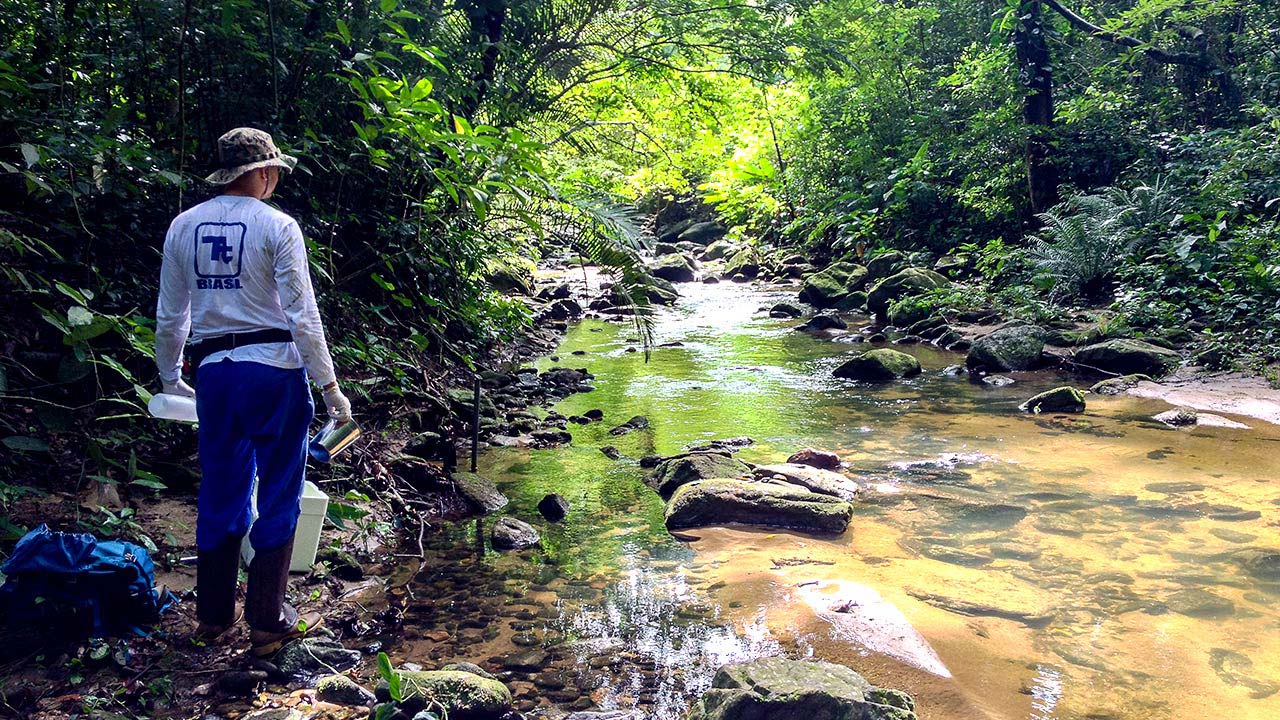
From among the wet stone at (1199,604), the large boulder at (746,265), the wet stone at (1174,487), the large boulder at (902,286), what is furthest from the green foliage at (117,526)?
the large boulder at (746,265)

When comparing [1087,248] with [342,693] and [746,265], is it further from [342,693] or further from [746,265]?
[342,693]

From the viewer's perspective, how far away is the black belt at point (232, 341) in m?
3.45

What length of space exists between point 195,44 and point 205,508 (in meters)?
3.04

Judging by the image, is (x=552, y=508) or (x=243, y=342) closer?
(x=243, y=342)

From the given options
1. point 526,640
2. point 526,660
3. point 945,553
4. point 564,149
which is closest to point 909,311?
point 564,149

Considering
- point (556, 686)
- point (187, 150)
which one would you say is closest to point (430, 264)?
point (187, 150)

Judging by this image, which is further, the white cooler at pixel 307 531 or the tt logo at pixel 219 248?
the white cooler at pixel 307 531

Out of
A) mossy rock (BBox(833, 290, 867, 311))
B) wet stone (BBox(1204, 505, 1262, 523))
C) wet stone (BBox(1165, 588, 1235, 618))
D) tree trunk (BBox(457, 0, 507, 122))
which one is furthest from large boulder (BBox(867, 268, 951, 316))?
wet stone (BBox(1165, 588, 1235, 618))

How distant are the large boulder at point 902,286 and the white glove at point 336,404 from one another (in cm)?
1347

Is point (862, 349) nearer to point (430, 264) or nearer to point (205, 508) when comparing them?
point (430, 264)

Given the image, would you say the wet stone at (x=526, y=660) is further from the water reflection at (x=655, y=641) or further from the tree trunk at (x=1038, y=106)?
the tree trunk at (x=1038, y=106)

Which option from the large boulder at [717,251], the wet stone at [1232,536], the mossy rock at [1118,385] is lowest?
the wet stone at [1232,536]

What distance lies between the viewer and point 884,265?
18.9 m

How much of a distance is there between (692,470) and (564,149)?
17.0ft
